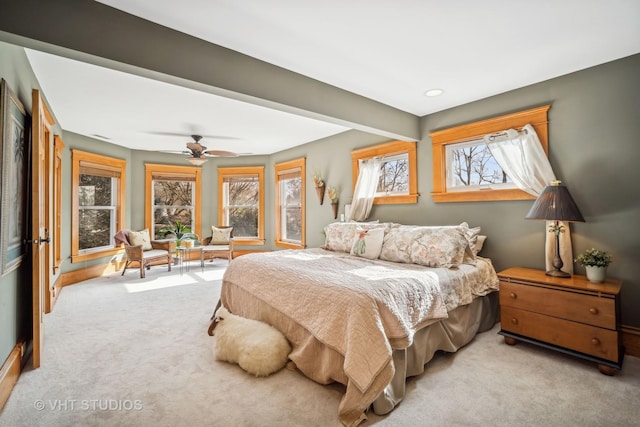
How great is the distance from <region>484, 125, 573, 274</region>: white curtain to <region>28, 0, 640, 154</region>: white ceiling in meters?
0.53

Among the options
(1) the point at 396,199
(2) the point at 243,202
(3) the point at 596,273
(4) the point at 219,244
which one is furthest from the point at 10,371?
(2) the point at 243,202

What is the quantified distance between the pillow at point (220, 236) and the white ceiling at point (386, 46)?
3.15 metres

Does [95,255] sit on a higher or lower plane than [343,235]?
lower

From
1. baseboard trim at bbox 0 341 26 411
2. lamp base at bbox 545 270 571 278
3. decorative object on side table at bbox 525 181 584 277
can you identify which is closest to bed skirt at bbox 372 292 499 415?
lamp base at bbox 545 270 571 278

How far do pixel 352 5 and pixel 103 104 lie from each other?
10.8 ft

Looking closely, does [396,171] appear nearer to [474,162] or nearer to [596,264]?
[474,162]

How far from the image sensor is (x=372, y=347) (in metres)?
1.71

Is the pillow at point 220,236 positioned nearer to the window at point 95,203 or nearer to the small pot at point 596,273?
the window at point 95,203

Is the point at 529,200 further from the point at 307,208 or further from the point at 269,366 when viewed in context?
the point at 307,208

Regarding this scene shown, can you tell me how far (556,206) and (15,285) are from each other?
14.3ft

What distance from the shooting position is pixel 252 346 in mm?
2182

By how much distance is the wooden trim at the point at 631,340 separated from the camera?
93.6 inches

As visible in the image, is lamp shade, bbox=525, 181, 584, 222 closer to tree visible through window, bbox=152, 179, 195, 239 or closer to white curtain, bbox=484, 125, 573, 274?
white curtain, bbox=484, 125, 573, 274

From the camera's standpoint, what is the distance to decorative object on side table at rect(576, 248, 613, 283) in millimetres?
2299
